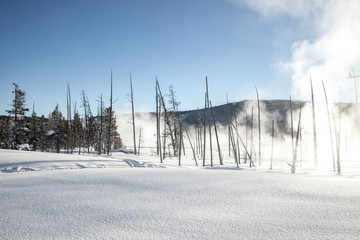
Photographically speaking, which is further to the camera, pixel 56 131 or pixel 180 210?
pixel 56 131

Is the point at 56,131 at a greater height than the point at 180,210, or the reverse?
the point at 56,131

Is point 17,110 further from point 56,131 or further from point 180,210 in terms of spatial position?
point 180,210

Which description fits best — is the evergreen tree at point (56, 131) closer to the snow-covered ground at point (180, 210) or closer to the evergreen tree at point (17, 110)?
the evergreen tree at point (17, 110)

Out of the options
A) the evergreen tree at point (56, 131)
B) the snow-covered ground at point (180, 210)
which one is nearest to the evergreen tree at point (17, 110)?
the evergreen tree at point (56, 131)

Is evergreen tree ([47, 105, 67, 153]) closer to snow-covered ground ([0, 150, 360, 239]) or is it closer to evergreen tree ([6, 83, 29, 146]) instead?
evergreen tree ([6, 83, 29, 146])

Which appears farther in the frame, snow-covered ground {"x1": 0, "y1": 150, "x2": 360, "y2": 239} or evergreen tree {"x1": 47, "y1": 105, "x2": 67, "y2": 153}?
evergreen tree {"x1": 47, "y1": 105, "x2": 67, "y2": 153}

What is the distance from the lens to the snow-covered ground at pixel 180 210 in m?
1.79

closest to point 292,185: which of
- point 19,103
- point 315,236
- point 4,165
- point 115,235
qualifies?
point 315,236

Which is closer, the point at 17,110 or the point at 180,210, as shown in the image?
the point at 180,210

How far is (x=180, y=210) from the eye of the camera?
231 cm

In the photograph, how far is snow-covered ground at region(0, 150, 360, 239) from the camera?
1789 mm

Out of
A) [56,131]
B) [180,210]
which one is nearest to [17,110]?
[56,131]

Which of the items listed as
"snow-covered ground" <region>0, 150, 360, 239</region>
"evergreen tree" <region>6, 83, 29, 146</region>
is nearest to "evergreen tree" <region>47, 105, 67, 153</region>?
→ "evergreen tree" <region>6, 83, 29, 146</region>

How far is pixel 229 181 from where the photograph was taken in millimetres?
3623
